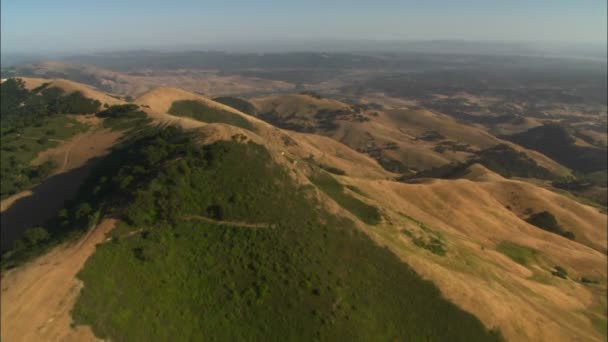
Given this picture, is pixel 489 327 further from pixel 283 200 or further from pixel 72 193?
pixel 72 193

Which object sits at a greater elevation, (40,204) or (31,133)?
(31,133)

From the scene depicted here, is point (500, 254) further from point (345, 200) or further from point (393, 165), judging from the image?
point (393, 165)

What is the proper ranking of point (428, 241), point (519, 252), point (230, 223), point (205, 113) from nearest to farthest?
point (230, 223), point (428, 241), point (519, 252), point (205, 113)

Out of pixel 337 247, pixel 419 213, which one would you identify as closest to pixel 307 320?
pixel 337 247

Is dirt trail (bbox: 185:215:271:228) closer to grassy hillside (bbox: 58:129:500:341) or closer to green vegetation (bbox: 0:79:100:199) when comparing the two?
grassy hillside (bbox: 58:129:500:341)

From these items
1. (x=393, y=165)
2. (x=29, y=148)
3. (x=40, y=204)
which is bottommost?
(x=393, y=165)

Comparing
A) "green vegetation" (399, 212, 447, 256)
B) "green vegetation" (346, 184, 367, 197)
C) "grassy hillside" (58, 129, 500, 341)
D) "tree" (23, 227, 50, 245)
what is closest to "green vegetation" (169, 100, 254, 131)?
"green vegetation" (346, 184, 367, 197)

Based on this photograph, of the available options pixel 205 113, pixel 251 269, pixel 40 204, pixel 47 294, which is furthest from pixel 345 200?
pixel 205 113
